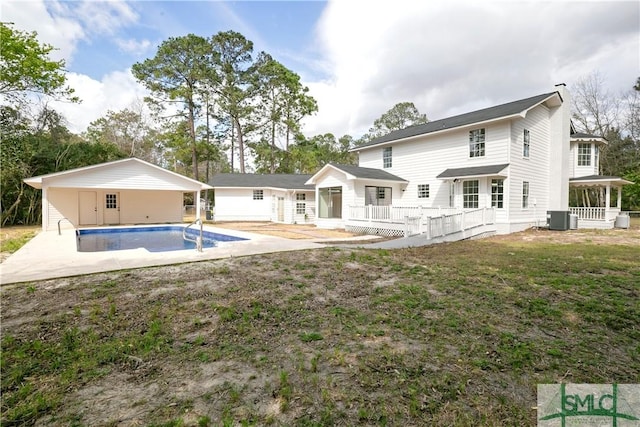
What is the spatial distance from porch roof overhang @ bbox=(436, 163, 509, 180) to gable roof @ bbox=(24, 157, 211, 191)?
49.0ft

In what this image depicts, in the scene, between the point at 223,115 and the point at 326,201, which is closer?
the point at 326,201

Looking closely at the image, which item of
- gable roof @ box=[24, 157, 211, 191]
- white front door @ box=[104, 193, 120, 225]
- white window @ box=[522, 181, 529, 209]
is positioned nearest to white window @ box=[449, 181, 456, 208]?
white window @ box=[522, 181, 529, 209]

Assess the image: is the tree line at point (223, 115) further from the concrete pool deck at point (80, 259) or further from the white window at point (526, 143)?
the concrete pool deck at point (80, 259)

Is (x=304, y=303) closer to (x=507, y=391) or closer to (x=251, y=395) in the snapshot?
(x=251, y=395)

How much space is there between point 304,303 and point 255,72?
3435 cm

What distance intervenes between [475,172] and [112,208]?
2269 centimetres

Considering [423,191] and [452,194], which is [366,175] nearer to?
[423,191]

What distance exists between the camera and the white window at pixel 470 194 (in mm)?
15750

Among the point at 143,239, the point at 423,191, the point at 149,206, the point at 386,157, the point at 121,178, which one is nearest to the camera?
the point at 143,239

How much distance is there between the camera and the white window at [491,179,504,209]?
15.1m

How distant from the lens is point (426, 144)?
18422mm

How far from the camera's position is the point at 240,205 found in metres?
25.2

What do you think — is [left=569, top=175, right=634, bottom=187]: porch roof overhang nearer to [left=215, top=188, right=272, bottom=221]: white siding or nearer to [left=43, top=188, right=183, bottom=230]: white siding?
[left=215, top=188, right=272, bottom=221]: white siding

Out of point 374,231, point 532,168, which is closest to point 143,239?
point 374,231
